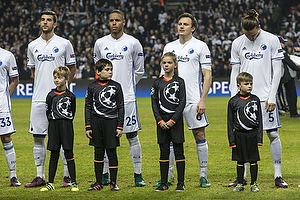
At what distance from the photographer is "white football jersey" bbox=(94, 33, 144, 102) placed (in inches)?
291

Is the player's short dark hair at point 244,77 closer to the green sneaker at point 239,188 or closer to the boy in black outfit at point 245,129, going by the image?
the boy in black outfit at point 245,129

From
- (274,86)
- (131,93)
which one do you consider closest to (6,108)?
(131,93)

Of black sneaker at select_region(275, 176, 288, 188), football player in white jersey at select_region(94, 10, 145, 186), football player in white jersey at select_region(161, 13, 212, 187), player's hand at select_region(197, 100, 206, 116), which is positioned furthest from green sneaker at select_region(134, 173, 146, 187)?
black sneaker at select_region(275, 176, 288, 188)

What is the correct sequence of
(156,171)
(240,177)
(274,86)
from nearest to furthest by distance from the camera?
(240,177) < (274,86) < (156,171)

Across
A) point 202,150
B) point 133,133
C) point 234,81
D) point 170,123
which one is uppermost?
point 234,81

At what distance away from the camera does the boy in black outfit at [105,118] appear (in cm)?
685

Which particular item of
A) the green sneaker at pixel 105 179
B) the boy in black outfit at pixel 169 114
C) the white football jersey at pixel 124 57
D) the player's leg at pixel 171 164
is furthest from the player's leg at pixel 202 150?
the green sneaker at pixel 105 179

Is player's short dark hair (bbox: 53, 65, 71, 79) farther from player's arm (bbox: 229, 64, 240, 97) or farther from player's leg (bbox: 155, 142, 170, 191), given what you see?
player's arm (bbox: 229, 64, 240, 97)

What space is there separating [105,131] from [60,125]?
0.60 m

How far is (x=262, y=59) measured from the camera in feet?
23.3

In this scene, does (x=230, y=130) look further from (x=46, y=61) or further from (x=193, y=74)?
(x=46, y=61)

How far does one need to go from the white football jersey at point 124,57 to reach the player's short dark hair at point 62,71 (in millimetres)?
676

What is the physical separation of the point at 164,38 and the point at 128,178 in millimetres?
22569

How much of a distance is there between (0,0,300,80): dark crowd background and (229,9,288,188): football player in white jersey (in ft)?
64.1
